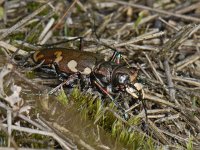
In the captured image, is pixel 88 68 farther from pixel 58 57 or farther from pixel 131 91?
pixel 131 91

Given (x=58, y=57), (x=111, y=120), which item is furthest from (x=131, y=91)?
(x=58, y=57)

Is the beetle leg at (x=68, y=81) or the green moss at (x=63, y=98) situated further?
the beetle leg at (x=68, y=81)

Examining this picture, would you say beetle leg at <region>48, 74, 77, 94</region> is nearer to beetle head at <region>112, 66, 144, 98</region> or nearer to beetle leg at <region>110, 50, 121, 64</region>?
Answer: beetle head at <region>112, 66, 144, 98</region>

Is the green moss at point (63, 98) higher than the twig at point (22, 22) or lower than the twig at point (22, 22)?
lower

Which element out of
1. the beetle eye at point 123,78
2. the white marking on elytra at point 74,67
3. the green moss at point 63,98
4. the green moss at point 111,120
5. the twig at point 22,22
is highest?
the twig at point 22,22

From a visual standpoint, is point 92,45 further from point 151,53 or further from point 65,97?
point 65,97

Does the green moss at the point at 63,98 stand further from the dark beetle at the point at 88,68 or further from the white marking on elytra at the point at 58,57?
the white marking on elytra at the point at 58,57

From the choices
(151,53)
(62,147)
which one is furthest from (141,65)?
(62,147)

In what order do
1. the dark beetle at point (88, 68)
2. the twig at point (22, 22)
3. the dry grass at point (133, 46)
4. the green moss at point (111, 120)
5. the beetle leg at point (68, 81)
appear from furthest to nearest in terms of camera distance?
the twig at point (22, 22) → the dark beetle at point (88, 68) → the beetle leg at point (68, 81) → the dry grass at point (133, 46) → the green moss at point (111, 120)

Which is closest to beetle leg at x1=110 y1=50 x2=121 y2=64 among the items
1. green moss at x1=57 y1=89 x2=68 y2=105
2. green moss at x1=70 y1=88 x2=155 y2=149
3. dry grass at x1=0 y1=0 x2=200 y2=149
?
dry grass at x1=0 y1=0 x2=200 y2=149

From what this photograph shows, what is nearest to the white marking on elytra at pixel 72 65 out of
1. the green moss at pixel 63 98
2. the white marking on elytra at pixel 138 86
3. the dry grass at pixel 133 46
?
the dry grass at pixel 133 46
